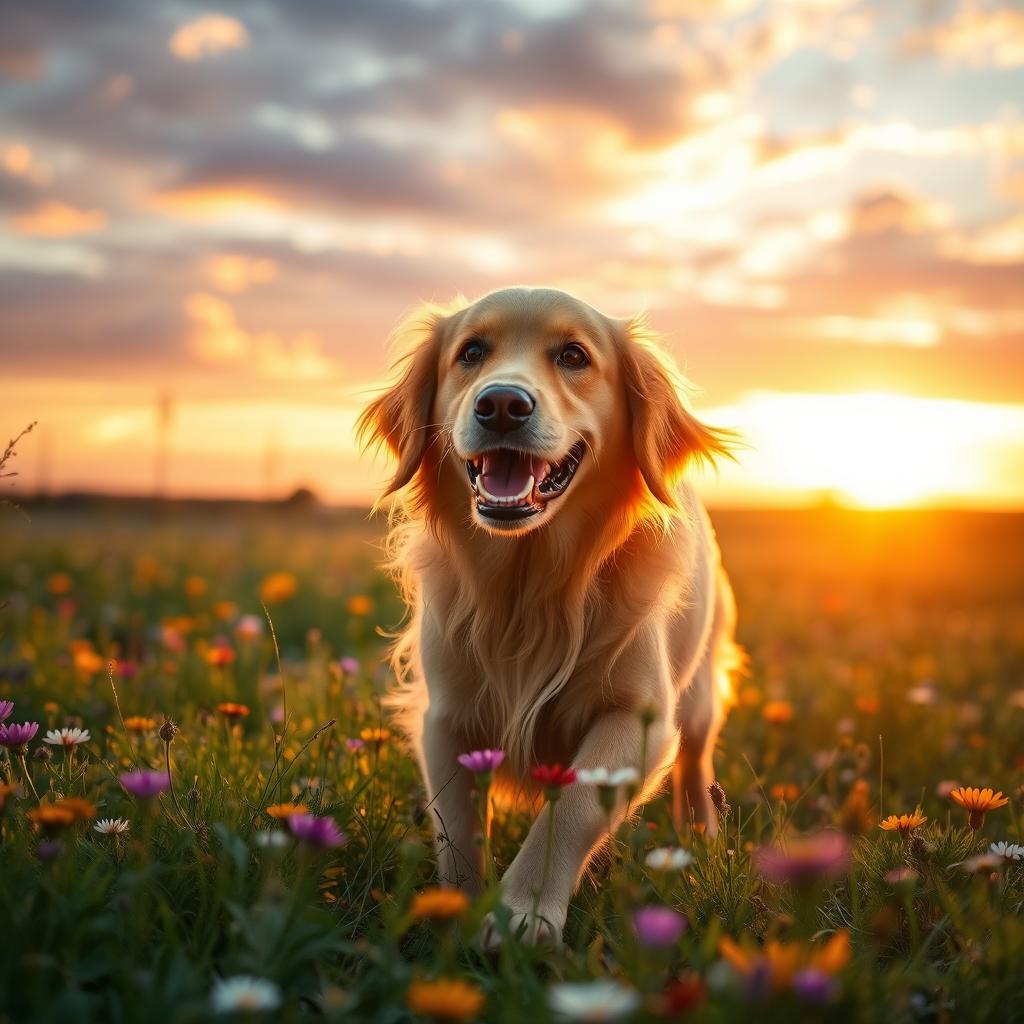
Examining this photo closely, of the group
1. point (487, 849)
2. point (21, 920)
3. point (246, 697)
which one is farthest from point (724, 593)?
point (21, 920)

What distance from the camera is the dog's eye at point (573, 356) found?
3.11m

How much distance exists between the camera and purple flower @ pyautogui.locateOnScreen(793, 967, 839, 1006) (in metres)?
1.23

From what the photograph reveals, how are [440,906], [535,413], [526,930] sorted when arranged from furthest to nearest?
[535,413] → [526,930] → [440,906]

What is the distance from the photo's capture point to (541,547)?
117 inches

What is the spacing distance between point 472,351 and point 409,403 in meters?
0.33

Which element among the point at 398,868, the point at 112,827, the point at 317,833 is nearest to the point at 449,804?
the point at 398,868

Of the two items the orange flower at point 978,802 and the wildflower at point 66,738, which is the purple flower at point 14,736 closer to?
the wildflower at point 66,738

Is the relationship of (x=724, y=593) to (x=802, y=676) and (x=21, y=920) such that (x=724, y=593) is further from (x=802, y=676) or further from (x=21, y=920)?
(x=21, y=920)

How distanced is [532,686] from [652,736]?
39 centimetres

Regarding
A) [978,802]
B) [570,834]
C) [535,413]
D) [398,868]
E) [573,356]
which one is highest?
[573,356]

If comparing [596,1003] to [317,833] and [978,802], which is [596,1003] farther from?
[978,802]

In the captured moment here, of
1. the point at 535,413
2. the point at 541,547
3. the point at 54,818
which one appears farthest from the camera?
the point at 541,547

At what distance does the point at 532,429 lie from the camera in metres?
2.72

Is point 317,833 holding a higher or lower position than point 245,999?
higher
